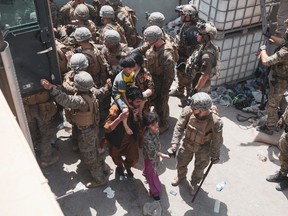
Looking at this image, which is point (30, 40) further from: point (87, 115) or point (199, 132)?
point (199, 132)

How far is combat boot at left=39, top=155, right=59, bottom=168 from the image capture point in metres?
5.48

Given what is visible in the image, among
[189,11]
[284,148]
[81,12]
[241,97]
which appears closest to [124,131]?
[284,148]

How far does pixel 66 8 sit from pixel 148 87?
11.9 ft

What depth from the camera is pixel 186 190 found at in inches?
203

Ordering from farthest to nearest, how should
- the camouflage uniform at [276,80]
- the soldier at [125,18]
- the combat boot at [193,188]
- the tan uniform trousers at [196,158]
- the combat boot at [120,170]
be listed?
the soldier at [125,18], the camouflage uniform at [276,80], the combat boot at [120,170], the combat boot at [193,188], the tan uniform trousers at [196,158]

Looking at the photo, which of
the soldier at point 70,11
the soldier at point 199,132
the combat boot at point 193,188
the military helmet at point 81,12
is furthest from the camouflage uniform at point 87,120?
the soldier at point 70,11

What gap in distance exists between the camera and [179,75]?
6.95 metres

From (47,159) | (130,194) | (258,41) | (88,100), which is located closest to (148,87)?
(88,100)

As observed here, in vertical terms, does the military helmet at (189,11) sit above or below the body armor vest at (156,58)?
above

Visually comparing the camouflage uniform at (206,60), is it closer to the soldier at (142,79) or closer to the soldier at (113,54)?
the soldier at (142,79)

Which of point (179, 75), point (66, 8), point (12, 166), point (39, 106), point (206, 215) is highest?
point (12, 166)

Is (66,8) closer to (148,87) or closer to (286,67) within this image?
(148,87)

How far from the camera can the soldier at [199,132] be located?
13.8ft

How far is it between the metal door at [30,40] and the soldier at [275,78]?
3.43m
